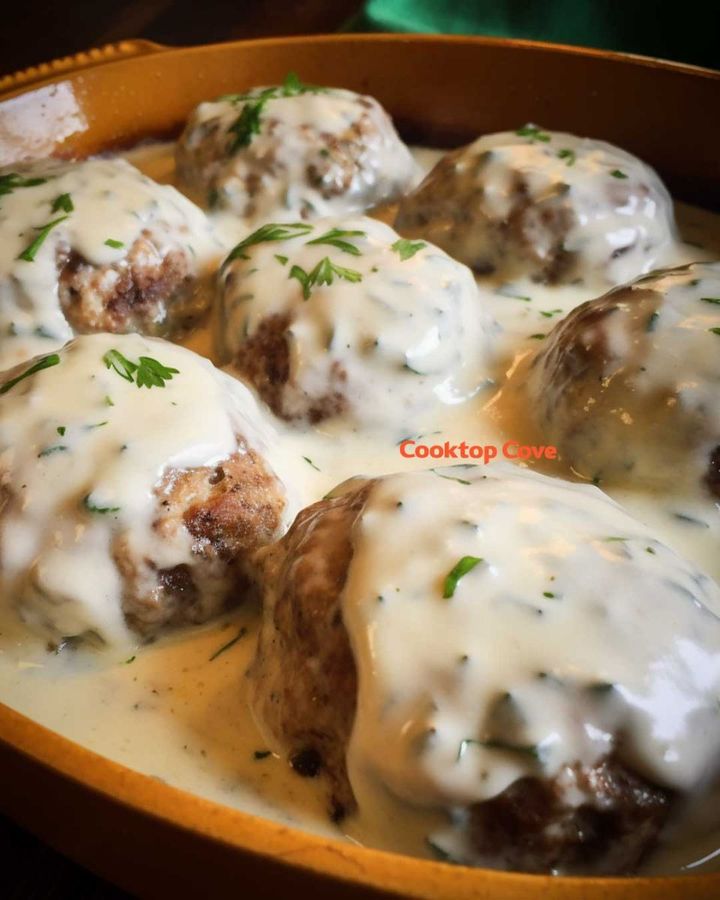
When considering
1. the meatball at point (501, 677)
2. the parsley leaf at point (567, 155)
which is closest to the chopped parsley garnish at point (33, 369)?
the meatball at point (501, 677)

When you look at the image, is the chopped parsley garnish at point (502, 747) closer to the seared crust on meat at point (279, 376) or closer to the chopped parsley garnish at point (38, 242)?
the seared crust on meat at point (279, 376)

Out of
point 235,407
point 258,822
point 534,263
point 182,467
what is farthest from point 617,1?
point 258,822

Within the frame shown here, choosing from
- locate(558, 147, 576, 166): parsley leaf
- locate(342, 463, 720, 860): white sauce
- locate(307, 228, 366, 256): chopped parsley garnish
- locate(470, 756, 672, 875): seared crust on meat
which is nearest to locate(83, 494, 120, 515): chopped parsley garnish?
locate(342, 463, 720, 860): white sauce

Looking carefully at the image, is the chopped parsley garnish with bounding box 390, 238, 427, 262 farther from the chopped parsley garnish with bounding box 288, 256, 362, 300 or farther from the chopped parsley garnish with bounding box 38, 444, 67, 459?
the chopped parsley garnish with bounding box 38, 444, 67, 459

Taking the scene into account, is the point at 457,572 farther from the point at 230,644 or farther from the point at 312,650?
the point at 230,644

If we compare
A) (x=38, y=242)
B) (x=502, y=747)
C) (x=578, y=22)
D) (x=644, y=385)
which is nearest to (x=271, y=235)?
(x=38, y=242)

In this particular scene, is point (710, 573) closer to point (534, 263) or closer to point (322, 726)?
point (322, 726)
